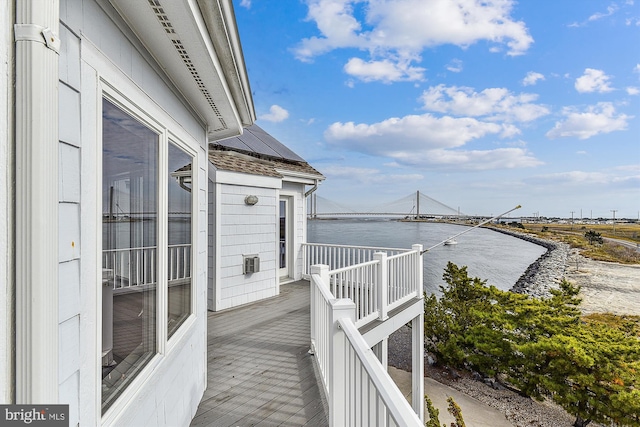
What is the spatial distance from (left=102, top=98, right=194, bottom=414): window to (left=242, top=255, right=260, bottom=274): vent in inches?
132

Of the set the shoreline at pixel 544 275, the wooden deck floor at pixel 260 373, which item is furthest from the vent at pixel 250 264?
the shoreline at pixel 544 275

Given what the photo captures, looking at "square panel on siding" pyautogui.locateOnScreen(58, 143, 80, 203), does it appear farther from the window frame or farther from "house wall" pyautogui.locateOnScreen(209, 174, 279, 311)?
"house wall" pyautogui.locateOnScreen(209, 174, 279, 311)

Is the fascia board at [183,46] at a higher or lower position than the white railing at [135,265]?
higher

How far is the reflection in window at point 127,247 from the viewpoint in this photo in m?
1.34

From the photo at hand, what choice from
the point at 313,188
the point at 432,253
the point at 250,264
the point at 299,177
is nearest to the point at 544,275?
the point at 432,253

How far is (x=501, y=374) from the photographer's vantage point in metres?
7.58

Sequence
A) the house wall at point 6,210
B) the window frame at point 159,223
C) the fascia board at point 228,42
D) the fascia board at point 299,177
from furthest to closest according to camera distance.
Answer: the fascia board at point 299,177
the fascia board at point 228,42
the window frame at point 159,223
the house wall at point 6,210

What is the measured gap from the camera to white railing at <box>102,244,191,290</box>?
1.42m

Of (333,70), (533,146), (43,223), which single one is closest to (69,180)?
(43,223)

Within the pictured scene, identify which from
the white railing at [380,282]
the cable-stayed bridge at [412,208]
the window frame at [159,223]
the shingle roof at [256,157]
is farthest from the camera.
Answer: the cable-stayed bridge at [412,208]

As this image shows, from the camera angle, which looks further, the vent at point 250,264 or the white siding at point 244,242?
the vent at point 250,264

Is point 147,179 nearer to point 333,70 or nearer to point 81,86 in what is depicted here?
point 81,86

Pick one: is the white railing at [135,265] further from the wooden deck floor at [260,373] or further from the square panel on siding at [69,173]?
the wooden deck floor at [260,373]

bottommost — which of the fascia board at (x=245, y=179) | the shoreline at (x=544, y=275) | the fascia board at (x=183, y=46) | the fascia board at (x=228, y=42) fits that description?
the shoreline at (x=544, y=275)
